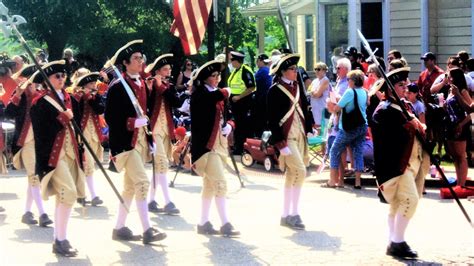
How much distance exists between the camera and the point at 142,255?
31.6ft

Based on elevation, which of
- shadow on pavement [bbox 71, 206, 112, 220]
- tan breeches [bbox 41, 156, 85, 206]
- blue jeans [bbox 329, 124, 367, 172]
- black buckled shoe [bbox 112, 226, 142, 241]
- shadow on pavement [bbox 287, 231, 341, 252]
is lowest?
shadow on pavement [bbox 71, 206, 112, 220]

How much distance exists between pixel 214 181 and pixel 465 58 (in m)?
6.43

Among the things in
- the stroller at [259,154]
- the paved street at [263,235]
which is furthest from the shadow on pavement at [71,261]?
the stroller at [259,154]

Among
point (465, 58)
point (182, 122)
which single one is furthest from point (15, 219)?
point (465, 58)

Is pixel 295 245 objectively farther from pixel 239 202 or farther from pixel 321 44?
pixel 321 44

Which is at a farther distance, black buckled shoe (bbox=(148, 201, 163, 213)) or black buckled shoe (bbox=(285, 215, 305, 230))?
black buckled shoe (bbox=(148, 201, 163, 213))

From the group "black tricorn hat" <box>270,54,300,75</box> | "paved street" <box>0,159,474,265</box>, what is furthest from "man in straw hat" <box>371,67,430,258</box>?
"black tricorn hat" <box>270,54,300,75</box>

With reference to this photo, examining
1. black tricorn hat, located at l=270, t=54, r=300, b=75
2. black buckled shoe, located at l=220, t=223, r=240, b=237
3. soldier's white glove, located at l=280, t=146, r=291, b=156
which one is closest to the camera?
black buckled shoe, located at l=220, t=223, r=240, b=237

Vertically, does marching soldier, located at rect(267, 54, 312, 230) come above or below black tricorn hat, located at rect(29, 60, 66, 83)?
below

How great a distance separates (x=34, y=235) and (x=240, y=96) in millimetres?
7124

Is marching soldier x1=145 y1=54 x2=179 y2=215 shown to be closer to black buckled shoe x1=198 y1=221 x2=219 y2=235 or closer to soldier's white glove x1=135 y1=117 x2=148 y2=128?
black buckled shoe x1=198 y1=221 x2=219 y2=235

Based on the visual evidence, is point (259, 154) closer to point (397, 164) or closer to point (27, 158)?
point (27, 158)

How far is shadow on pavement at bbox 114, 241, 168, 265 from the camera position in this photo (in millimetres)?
9302

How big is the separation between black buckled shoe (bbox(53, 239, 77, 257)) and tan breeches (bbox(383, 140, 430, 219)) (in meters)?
2.97
